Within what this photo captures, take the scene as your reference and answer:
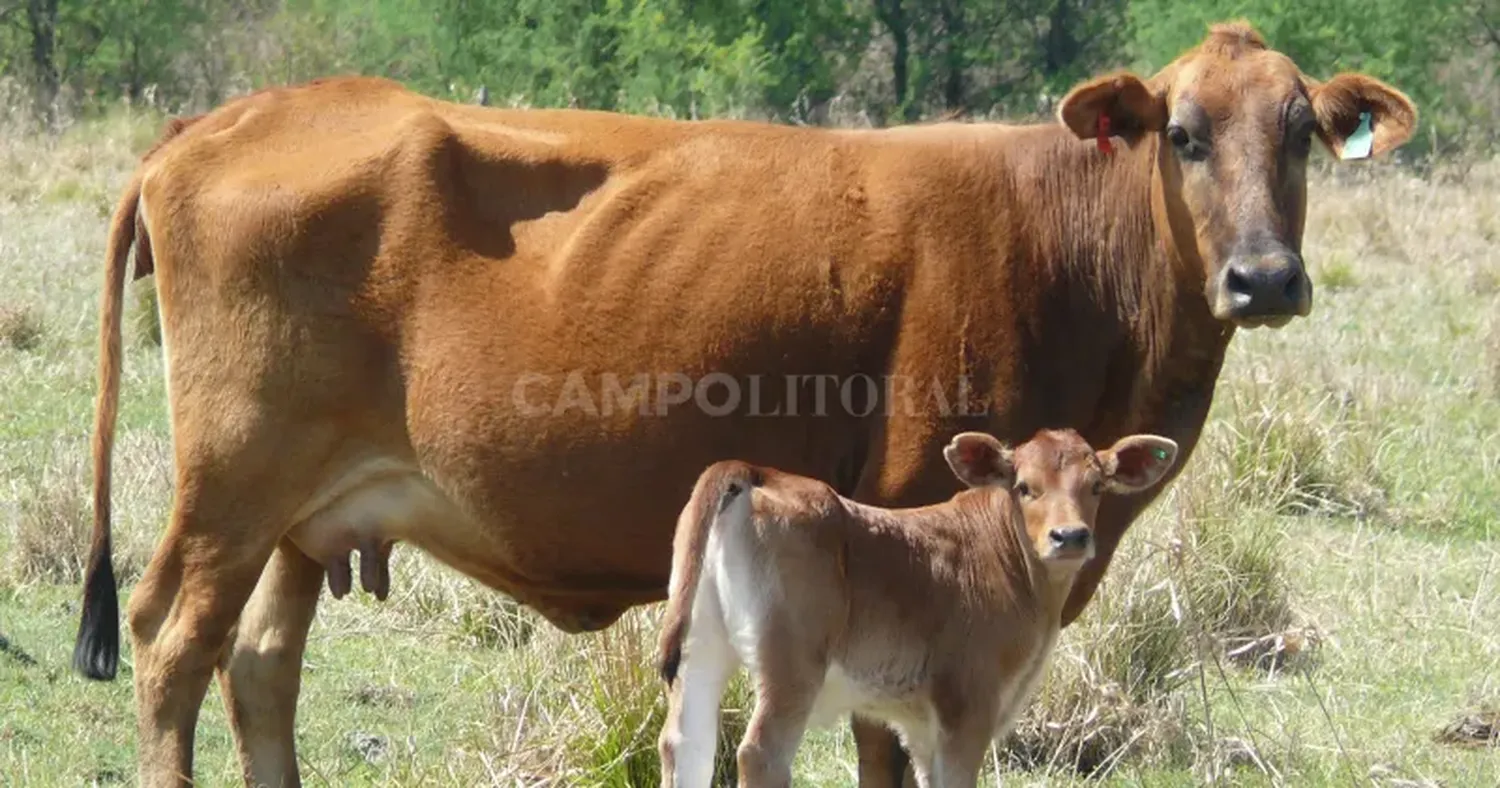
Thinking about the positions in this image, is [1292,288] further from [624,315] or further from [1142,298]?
[624,315]

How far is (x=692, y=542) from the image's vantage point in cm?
497

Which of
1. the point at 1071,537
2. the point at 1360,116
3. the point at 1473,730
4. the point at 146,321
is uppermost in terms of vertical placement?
the point at 1360,116

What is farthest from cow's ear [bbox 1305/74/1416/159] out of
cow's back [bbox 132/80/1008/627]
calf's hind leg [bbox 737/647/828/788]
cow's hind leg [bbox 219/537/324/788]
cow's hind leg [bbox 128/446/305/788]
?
cow's hind leg [bbox 219/537/324/788]

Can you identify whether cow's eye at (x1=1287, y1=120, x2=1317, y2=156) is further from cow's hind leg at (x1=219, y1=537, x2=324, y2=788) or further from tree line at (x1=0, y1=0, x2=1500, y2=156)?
tree line at (x1=0, y1=0, x2=1500, y2=156)

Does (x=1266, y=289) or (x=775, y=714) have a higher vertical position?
(x=1266, y=289)

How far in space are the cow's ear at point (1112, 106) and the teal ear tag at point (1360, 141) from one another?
20.8 inches

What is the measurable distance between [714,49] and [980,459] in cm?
2455

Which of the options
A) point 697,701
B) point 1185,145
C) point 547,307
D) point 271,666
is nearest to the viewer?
point 697,701

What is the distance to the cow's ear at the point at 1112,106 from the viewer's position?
5.88 m

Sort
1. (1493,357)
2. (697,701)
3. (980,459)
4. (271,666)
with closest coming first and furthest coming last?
(697,701), (980,459), (271,666), (1493,357)

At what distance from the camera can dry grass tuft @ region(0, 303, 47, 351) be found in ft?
42.1

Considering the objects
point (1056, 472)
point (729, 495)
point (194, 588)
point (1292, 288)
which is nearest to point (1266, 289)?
point (1292, 288)

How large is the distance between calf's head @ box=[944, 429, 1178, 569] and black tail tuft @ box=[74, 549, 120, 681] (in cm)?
265

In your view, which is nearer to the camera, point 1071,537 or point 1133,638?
point 1071,537
